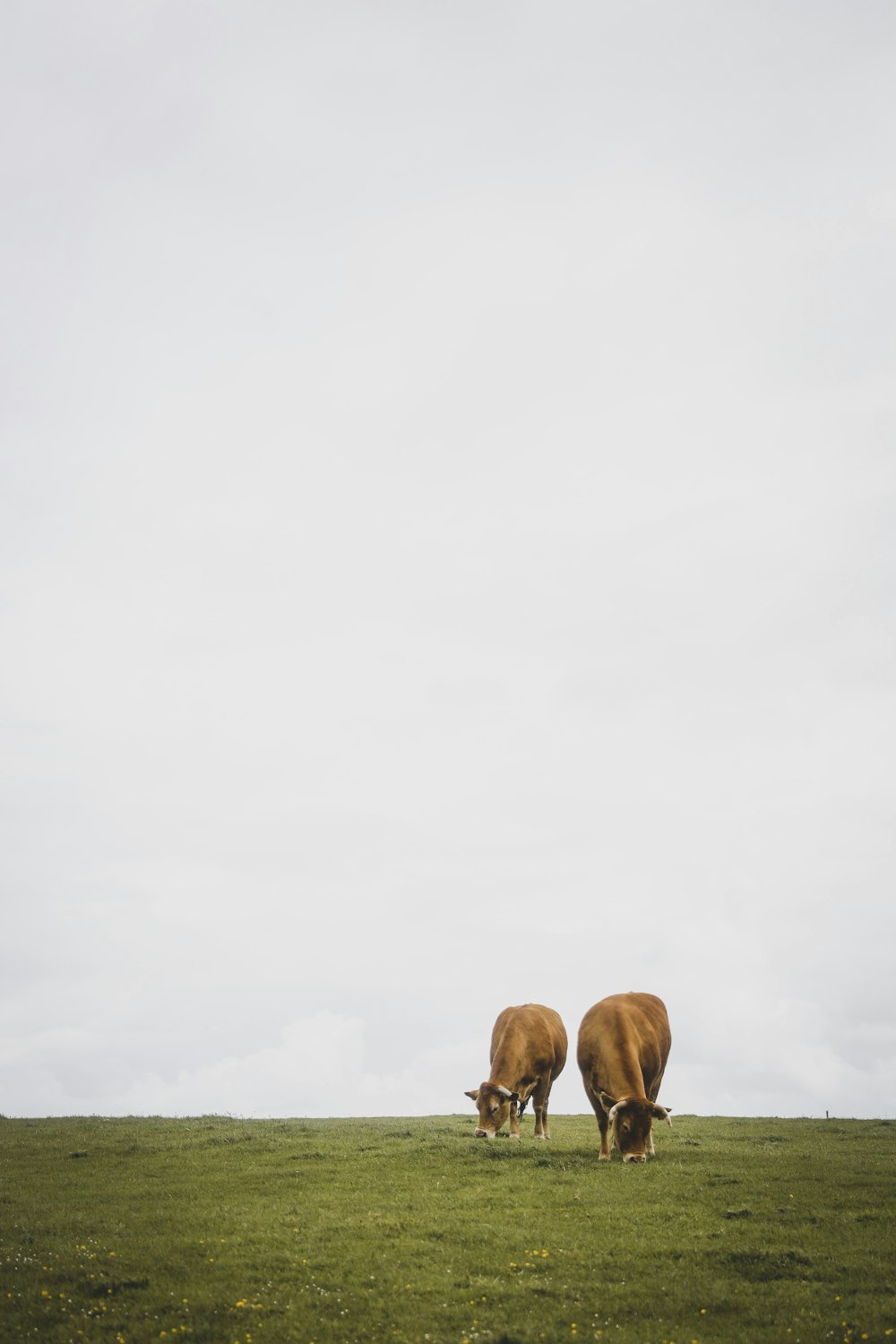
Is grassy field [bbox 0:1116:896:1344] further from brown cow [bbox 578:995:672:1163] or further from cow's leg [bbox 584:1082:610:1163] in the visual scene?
brown cow [bbox 578:995:672:1163]

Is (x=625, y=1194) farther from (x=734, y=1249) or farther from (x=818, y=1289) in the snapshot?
(x=818, y=1289)

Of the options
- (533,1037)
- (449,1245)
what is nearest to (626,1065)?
(533,1037)

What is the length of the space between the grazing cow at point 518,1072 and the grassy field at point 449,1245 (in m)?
2.00

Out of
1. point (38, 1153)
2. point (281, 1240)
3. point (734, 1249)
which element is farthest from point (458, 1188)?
point (38, 1153)

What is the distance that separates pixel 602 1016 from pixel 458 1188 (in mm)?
7547

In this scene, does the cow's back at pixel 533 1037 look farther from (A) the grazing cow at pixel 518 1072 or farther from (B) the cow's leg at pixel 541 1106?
(B) the cow's leg at pixel 541 1106

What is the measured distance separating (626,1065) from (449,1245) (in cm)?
991

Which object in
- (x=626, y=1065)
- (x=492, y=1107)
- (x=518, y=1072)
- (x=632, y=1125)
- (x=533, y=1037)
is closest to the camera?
(x=632, y=1125)

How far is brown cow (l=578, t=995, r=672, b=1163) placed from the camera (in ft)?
70.3

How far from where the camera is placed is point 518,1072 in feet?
88.0

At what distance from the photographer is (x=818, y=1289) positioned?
39.1 feet

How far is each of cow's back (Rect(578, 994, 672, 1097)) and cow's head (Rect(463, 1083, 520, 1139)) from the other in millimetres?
2802

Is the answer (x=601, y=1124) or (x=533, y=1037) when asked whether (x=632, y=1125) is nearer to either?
(x=601, y=1124)

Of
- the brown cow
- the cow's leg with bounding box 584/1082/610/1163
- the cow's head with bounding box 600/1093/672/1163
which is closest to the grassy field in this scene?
the cow's leg with bounding box 584/1082/610/1163
